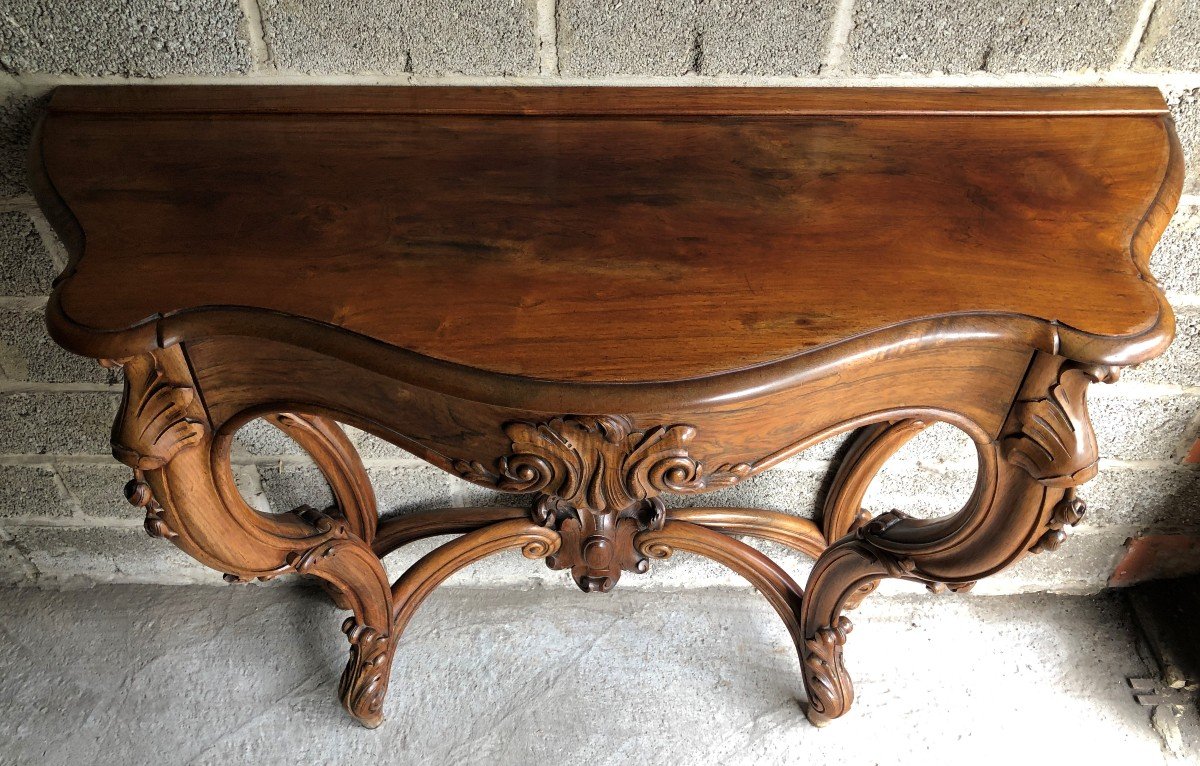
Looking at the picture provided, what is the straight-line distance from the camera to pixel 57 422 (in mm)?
1392

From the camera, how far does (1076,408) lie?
2.76 ft

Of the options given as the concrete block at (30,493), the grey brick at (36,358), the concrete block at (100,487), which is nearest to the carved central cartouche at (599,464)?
the grey brick at (36,358)

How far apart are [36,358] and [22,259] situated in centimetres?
18

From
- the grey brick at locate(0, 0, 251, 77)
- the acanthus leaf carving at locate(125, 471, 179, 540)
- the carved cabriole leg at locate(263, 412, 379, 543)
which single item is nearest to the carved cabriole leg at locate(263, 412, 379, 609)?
the carved cabriole leg at locate(263, 412, 379, 543)

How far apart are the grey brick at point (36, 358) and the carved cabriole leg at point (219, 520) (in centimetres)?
42

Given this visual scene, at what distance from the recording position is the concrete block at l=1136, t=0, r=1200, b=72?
39.5 inches

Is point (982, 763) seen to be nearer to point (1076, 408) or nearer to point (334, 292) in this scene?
point (1076, 408)

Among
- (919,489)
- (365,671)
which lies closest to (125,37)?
(365,671)

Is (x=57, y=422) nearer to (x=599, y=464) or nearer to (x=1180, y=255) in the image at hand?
(x=599, y=464)

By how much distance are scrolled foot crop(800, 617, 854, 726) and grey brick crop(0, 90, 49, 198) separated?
1.29 m

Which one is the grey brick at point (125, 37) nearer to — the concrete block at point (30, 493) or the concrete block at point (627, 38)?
the concrete block at point (627, 38)

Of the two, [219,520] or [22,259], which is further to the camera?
[22,259]

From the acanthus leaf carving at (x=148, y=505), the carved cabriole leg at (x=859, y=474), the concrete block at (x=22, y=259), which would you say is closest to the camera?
the acanthus leaf carving at (x=148, y=505)

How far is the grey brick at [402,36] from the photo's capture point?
39.9 inches
